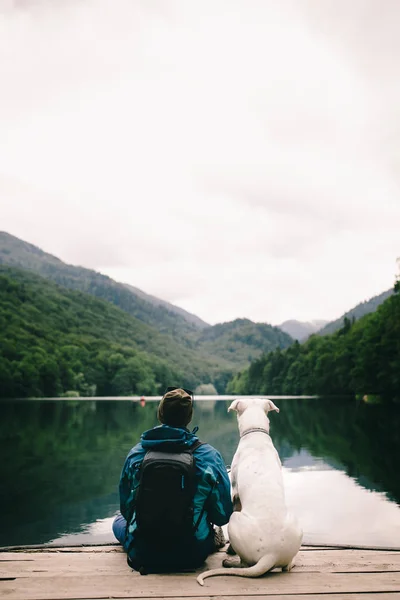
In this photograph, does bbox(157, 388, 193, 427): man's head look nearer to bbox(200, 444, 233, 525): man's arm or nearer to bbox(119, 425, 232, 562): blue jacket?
bbox(119, 425, 232, 562): blue jacket

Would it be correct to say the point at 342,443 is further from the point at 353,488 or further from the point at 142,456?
the point at 142,456

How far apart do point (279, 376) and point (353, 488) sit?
5213 inches

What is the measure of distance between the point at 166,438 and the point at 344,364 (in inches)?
3782

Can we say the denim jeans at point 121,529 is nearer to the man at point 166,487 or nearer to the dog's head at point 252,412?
the man at point 166,487

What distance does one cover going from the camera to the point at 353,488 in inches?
657

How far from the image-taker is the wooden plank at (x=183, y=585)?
14.5 feet

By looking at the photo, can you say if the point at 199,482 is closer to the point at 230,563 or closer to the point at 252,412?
the point at 230,563

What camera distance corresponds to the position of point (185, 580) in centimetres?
481

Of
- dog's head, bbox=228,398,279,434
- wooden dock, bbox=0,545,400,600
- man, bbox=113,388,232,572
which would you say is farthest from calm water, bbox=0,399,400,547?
man, bbox=113,388,232,572

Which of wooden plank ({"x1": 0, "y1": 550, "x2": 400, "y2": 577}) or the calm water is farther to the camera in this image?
the calm water

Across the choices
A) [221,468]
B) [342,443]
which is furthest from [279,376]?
[221,468]

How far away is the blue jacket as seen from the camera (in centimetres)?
514

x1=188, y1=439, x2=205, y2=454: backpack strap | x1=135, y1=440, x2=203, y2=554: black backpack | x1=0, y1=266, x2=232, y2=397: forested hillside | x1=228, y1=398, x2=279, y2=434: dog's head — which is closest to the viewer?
x1=135, y1=440, x2=203, y2=554: black backpack

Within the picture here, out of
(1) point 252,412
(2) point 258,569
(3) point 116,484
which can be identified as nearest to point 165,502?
(2) point 258,569
